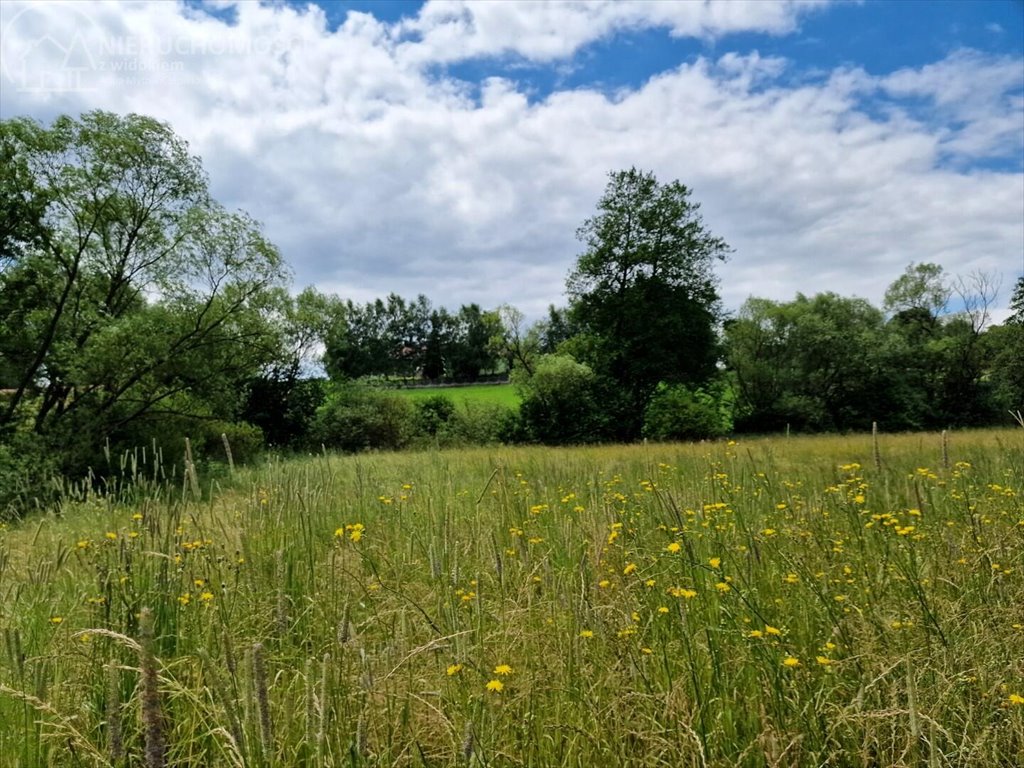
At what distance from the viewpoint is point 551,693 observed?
2133 millimetres

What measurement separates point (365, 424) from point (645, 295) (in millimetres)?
15963

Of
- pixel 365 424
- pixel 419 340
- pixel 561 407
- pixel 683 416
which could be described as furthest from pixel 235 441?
pixel 419 340

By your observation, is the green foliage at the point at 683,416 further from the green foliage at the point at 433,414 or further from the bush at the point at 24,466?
the bush at the point at 24,466

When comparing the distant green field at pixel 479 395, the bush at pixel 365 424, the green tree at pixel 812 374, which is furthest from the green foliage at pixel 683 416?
the bush at pixel 365 424

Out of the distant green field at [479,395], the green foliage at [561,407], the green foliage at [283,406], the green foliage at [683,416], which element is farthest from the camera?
the distant green field at [479,395]

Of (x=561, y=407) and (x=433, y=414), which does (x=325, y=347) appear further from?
(x=561, y=407)

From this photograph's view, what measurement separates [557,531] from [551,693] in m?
2.08

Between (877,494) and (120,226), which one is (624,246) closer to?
(120,226)

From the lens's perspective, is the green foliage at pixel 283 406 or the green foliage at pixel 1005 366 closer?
the green foliage at pixel 283 406

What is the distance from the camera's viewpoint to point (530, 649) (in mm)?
2402

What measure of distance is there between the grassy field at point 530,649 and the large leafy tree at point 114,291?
12824 mm

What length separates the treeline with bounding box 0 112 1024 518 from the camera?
45.1 feet

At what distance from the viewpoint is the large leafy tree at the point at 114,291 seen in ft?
44.3

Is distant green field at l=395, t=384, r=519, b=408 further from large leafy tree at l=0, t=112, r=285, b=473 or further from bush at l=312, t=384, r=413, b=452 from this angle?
large leafy tree at l=0, t=112, r=285, b=473
